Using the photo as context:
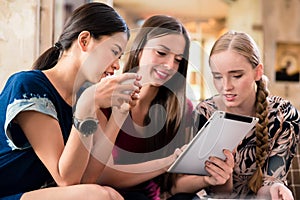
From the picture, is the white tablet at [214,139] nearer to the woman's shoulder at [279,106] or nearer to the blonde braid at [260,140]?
the blonde braid at [260,140]

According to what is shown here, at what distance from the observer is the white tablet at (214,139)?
1.14 m

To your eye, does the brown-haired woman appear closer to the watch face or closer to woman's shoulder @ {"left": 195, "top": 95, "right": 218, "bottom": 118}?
woman's shoulder @ {"left": 195, "top": 95, "right": 218, "bottom": 118}

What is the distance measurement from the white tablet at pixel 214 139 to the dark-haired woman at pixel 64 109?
190 mm

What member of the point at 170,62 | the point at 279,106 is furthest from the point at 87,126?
the point at 279,106

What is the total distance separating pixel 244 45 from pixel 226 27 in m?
3.01

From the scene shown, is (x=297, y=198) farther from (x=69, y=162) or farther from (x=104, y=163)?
(x=69, y=162)

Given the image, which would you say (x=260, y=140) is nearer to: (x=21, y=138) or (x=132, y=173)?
(x=132, y=173)

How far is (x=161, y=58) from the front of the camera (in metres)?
1.40

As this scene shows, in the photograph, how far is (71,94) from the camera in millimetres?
1185

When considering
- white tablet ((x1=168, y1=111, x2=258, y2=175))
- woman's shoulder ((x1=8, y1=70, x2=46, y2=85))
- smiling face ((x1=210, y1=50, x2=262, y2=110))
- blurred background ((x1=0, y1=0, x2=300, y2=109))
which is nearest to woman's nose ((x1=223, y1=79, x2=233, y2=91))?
smiling face ((x1=210, y1=50, x2=262, y2=110))

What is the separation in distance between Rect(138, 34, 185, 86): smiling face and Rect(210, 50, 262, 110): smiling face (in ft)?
0.39

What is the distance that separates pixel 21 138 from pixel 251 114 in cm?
71

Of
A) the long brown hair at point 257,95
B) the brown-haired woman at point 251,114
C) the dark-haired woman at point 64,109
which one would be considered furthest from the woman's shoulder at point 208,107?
the dark-haired woman at point 64,109

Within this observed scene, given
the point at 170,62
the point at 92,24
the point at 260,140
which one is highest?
the point at 92,24
